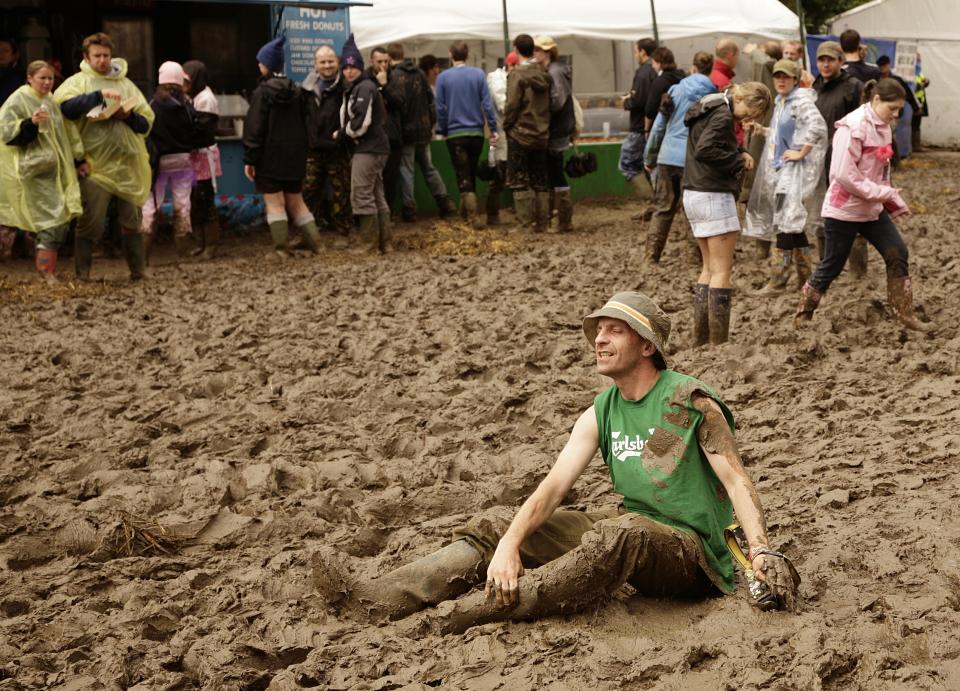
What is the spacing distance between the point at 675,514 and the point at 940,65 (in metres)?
22.4

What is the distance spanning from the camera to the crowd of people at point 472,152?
757 cm

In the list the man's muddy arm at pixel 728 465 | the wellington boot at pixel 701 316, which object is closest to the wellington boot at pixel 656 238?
the wellington boot at pixel 701 316

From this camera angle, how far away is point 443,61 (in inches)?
647

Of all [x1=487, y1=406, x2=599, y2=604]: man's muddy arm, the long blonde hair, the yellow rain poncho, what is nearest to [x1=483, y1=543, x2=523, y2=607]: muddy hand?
[x1=487, y1=406, x2=599, y2=604]: man's muddy arm

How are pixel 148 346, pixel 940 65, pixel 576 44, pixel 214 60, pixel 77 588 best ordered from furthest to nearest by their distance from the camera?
pixel 940 65
pixel 576 44
pixel 214 60
pixel 148 346
pixel 77 588

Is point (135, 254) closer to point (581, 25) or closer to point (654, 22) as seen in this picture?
point (581, 25)

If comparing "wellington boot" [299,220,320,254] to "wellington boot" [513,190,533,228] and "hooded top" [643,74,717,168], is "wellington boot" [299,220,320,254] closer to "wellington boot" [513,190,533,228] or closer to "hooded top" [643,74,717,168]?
"wellington boot" [513,190,533,228]

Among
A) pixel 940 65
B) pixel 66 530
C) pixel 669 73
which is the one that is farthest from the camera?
pixel 940 65

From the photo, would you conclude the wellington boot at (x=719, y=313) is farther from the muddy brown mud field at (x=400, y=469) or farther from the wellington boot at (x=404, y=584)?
the wellington boot at (x=404, y=584)

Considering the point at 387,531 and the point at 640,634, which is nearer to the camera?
Answer: the point at 640,634

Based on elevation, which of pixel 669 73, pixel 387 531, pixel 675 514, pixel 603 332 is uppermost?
pixel 669 73

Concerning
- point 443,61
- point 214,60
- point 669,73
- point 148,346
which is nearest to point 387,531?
point 148,346

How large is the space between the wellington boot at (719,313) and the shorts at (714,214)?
387mm

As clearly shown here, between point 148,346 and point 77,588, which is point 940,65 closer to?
point 148,346
